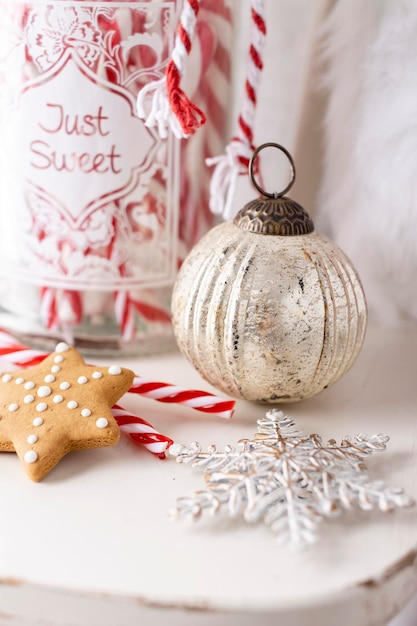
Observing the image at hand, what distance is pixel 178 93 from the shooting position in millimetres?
508

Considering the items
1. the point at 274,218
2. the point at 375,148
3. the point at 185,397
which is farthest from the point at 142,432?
the point at 375,148

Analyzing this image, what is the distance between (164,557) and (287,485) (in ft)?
0.26

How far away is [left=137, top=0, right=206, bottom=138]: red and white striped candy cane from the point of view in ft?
1.66

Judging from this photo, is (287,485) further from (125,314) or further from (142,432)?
(125,314)

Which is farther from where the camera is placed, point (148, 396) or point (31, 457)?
point (148, 396)

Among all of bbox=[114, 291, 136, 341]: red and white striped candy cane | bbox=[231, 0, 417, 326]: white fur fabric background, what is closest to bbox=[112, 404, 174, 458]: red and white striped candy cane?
bbox=[114, 291, 136, 341]: red and white striped candy cane

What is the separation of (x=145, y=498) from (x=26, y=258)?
0.25 meters

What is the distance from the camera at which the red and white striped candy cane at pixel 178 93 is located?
51 centimetres

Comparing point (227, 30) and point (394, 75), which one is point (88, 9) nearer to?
point (227, 30)

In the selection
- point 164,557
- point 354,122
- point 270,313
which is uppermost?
point 354,122

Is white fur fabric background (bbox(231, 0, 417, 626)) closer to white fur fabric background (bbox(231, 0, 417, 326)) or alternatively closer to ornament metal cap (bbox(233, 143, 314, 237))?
white fur fabric background (bbox(231, 0, 417, 326))

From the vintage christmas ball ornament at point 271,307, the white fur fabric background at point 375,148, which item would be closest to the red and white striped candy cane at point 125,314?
the vintage christmas ball ornament at point 271,307

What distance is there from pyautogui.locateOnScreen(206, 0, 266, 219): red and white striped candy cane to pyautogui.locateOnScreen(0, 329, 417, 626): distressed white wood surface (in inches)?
8.0

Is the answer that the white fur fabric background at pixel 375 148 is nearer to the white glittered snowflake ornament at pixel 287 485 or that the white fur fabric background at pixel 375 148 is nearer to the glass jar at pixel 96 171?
the glass jar at pixel 96 171
